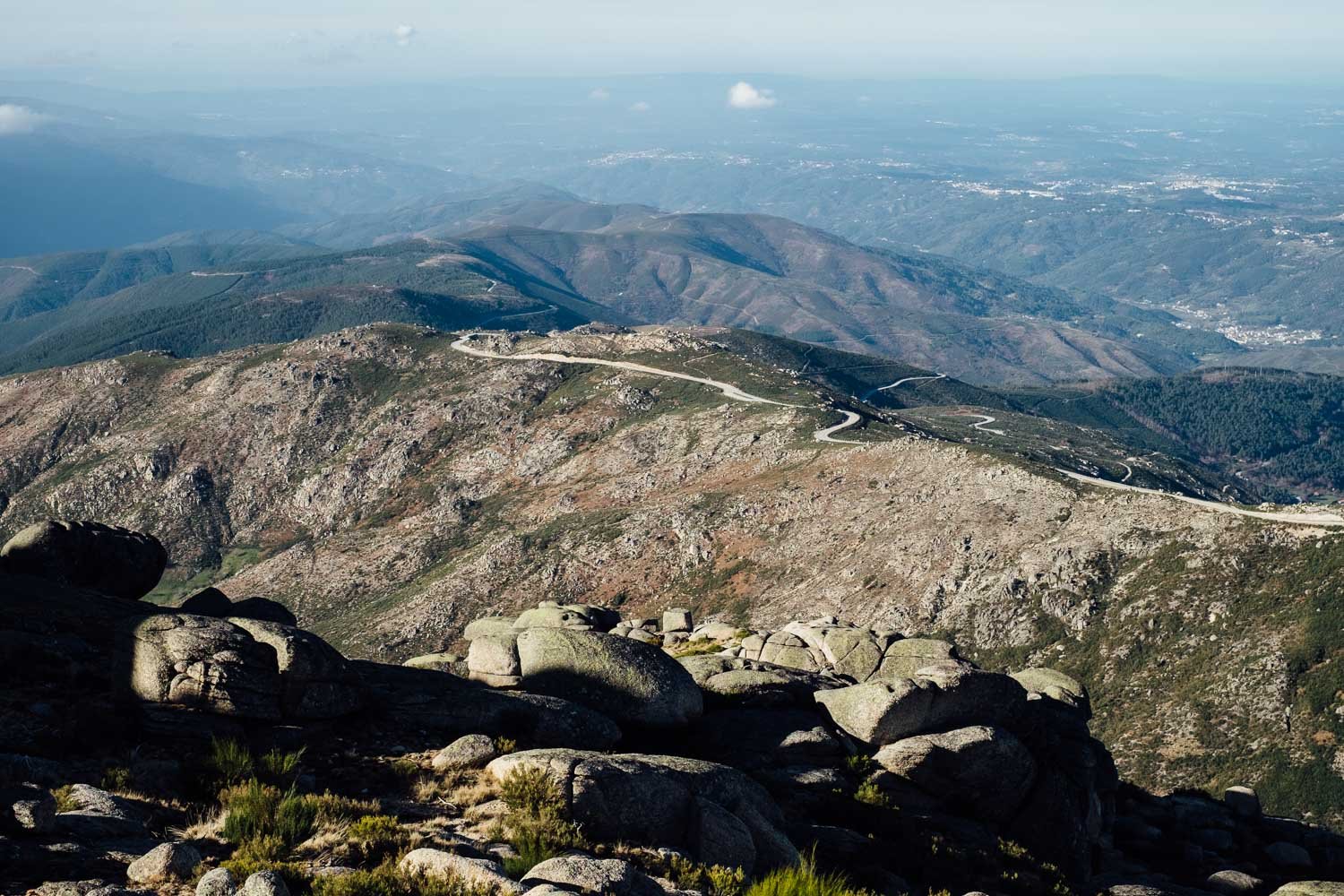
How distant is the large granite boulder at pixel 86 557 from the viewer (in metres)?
47.9

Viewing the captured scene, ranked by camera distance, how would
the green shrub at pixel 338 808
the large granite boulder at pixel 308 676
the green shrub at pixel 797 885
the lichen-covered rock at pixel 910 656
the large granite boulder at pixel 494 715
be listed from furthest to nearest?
the lichen-covered rock at pixel 910 656 < the large granite boulder at pixel 494 715 < the large granite boulder at pixel 308 676 < the green shrub at pixel 338 808 < the green shrub at pixel 797 885

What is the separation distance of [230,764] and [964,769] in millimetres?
26533

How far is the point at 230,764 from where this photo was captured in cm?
2675

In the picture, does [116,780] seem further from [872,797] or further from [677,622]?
[677,622]

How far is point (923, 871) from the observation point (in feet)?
101

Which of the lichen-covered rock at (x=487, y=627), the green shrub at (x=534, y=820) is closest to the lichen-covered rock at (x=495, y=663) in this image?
the lichen-covered rock at (x=487, y=627)

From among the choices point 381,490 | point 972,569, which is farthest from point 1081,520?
point 381,490

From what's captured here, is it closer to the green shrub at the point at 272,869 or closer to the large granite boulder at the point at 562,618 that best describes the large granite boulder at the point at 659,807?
the green shrub at the point at 272,869

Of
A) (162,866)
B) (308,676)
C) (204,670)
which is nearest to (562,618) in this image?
(308,676)

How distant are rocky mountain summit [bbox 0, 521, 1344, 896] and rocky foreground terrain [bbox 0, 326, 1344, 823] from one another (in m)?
19.8

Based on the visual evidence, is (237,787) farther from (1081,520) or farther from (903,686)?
(1081,520)

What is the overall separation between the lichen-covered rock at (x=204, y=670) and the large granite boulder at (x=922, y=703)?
22.3 metres

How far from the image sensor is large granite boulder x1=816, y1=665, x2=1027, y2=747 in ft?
127

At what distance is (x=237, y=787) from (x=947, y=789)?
25.8 m
